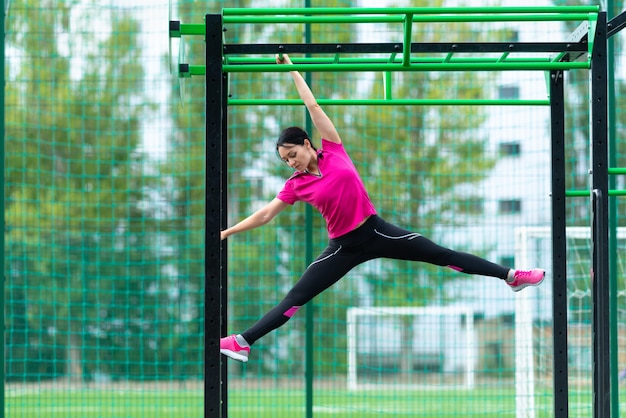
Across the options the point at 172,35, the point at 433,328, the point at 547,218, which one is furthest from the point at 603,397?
→ the point at 547,218

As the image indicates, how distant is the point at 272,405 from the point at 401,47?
17.5 ft

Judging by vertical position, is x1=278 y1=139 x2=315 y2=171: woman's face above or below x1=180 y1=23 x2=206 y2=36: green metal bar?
below

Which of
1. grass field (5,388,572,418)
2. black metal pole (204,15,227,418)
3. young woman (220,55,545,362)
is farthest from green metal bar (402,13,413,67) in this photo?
grass field (5,388,572,418)

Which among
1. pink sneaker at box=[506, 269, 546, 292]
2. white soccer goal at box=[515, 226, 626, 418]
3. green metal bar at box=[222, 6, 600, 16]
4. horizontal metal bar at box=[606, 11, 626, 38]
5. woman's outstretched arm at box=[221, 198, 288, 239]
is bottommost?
white soccer goal at box=[515, 226, 626, 418]

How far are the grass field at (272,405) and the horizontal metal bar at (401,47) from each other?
4.13 metres

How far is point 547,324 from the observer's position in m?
10.0

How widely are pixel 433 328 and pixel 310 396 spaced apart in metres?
4.27

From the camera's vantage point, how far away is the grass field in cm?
781

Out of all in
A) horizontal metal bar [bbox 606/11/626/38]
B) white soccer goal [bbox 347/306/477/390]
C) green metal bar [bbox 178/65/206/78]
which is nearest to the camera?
horizontal metal bar [bbox 606/11/626/38]

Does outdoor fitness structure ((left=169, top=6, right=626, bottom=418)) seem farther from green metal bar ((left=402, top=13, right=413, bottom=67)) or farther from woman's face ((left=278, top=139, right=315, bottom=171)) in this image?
woman's face ((left=278, top=139, right=315, bottom=171))

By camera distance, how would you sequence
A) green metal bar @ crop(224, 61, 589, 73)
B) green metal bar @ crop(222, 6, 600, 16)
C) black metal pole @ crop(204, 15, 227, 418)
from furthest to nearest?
green metal bar @ crop(224, 61, 589, 73), black metal pole @ crop(204, 15, 227, 418), green metal bar @ crop(222, 6, 600, 16)

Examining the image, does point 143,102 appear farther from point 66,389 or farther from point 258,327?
point 258,327

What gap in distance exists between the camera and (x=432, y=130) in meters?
10.6

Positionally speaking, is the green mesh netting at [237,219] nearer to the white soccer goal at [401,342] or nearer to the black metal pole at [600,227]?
the white soccer goal at [401,342]
